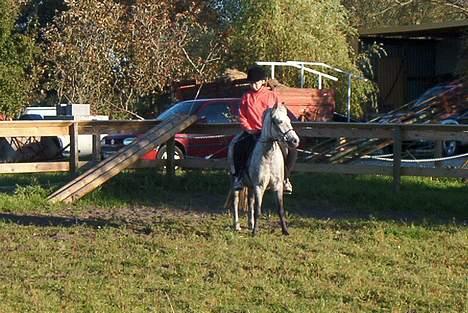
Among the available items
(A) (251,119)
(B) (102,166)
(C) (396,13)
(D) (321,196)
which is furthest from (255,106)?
(C) (396,13)

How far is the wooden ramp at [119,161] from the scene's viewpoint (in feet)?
45.9

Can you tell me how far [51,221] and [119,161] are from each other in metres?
2.85

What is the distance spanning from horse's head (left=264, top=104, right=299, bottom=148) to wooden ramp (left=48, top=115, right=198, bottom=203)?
15.3ft

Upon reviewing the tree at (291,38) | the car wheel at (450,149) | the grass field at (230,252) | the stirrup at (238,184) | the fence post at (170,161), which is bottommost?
the car wheel at (450,149)

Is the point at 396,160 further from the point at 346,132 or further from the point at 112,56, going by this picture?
the point at 112,56

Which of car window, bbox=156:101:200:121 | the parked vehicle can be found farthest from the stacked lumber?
car window, bbox=156:101:200:121

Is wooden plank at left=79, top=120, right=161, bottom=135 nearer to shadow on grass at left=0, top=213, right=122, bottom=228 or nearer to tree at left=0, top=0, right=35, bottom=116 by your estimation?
shadow on grass at left=0, top=213, right=122, bottom=228

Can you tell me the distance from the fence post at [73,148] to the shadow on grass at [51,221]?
2963 mm

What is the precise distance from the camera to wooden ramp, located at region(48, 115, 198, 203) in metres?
14.0

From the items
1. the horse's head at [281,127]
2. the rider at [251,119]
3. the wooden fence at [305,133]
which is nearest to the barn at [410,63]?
the wooden fence at [305,133]

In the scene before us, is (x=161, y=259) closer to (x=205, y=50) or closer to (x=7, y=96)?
(x=7, y=96)

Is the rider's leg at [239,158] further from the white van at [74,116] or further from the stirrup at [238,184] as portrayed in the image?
the white van at [74,116]

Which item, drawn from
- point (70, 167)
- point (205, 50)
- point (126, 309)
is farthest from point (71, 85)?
point (126, 309)

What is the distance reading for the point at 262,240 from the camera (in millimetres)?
10406
